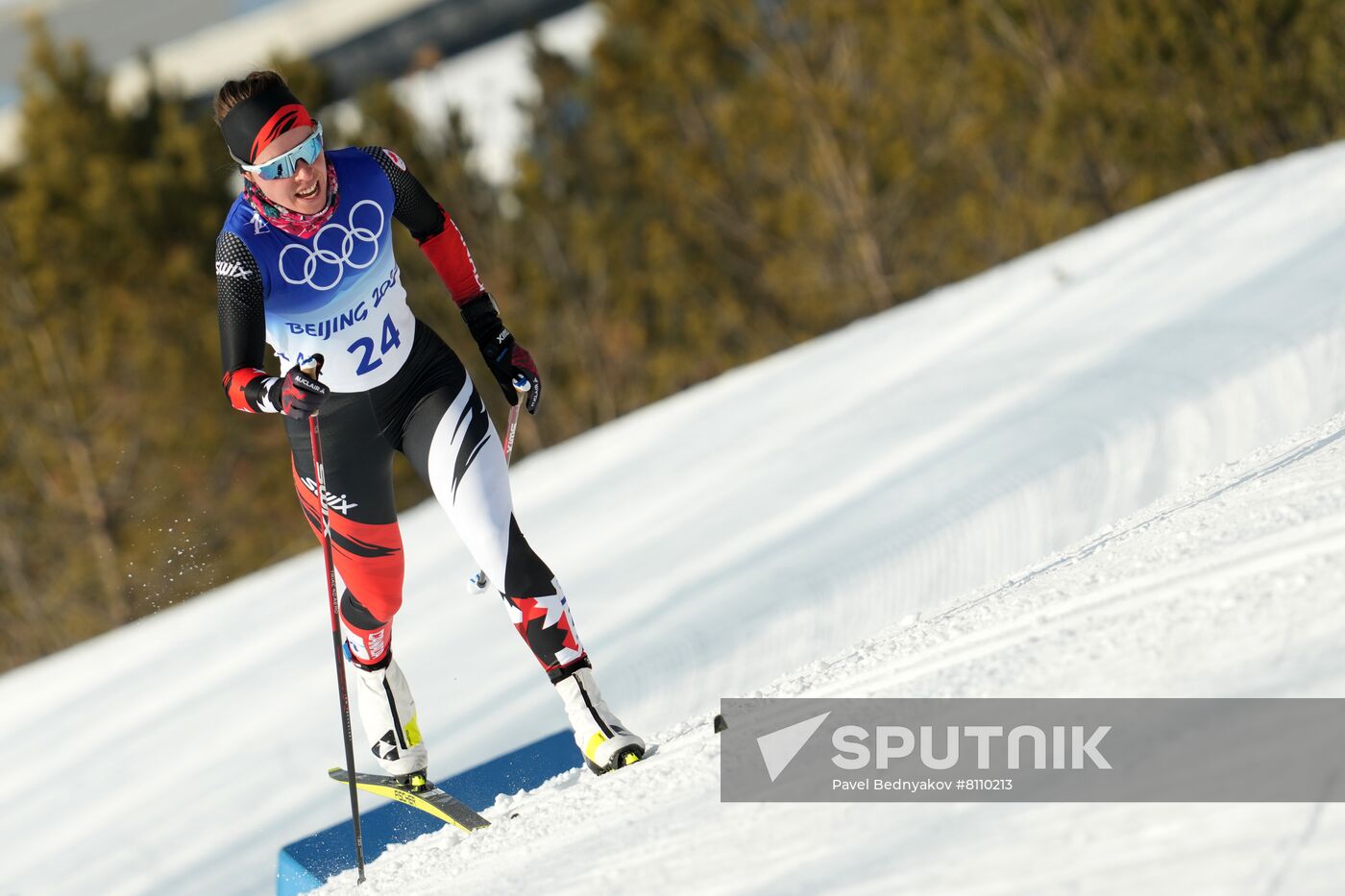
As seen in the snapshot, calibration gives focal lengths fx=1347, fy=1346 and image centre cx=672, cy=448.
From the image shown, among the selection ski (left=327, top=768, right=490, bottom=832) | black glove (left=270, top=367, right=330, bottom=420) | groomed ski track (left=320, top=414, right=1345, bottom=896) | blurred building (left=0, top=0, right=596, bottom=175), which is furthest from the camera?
Answer: blurred building (left=0, top=0, right=596, bottom=175)

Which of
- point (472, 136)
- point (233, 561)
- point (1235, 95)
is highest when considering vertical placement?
point (472, 136)

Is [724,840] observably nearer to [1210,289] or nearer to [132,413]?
[1210,289]

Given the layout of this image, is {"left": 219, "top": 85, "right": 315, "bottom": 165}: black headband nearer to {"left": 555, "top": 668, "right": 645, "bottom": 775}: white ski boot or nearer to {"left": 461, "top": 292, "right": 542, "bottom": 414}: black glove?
{"left": 461, "top": 292, "right": 542, "bottom": 414}: black glove

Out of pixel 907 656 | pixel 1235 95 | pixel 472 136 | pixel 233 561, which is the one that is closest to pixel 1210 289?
pixel 907 656

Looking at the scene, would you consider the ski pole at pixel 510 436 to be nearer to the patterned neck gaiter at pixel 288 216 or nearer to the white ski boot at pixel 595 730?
the white ski boot at pixel 595 730

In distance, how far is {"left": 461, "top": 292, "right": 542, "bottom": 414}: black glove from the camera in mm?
3062

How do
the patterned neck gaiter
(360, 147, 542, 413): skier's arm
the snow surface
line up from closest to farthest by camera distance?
the snow surface
the patterned neck gaiter
(360, 147, 542, 413): skier's arm

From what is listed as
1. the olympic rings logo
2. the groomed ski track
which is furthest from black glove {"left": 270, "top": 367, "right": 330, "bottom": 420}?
the groomed ski track

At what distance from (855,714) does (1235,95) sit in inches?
403

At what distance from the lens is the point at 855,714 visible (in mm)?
2273

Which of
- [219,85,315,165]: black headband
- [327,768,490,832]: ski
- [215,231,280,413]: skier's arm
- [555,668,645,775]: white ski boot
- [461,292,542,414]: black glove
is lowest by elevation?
[327,768,490,832]: ski

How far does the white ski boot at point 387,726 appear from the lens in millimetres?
3184

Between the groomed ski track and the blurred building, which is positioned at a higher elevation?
the blurred building

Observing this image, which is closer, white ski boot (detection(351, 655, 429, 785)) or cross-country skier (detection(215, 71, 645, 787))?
cross-country skier (detection(215, 71, 645, 787))
